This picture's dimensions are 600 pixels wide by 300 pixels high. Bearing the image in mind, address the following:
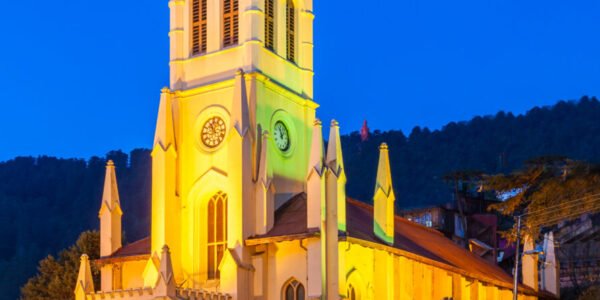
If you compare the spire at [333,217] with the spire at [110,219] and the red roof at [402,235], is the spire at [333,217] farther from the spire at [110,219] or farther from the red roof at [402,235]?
the spire at [110,219]

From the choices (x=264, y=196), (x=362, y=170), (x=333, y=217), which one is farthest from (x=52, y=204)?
(x=333, y=217)

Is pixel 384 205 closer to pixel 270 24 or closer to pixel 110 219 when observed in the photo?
pixel 270 24

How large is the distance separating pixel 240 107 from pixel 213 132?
2.92m

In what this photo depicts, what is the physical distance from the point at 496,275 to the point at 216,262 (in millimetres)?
18873

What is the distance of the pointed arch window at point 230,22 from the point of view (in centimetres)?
5400

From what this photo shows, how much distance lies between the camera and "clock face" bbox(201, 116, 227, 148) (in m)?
52.5

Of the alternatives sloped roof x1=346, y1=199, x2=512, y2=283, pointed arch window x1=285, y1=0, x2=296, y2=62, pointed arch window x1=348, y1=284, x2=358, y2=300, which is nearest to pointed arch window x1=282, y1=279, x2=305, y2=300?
pointed arch window x1=348, y1=284, x2=358, y2=300

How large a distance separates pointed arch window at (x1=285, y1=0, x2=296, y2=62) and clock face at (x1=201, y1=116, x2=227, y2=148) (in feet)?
19.1

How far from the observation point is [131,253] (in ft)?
177

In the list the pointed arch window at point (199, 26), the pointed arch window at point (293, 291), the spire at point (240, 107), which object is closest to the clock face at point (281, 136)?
the spire at point (240, 107)

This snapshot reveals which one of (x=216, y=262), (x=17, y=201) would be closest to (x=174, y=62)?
(x=216, y=262)

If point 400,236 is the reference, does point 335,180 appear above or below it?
above

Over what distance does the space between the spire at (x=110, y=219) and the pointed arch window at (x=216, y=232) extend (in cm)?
530

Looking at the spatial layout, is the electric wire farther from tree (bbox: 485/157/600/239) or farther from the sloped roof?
the sloped roof
